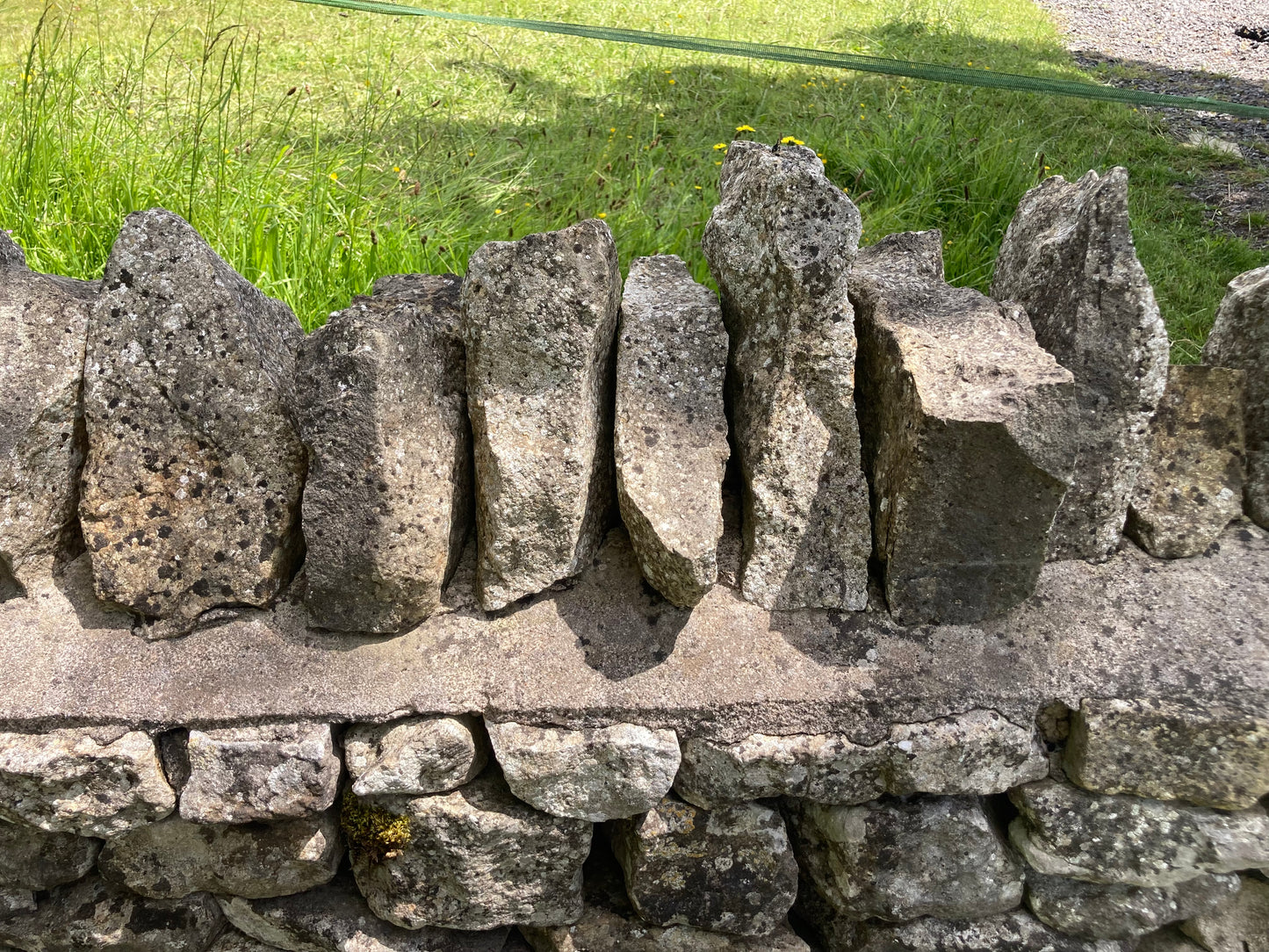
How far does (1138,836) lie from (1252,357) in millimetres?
949

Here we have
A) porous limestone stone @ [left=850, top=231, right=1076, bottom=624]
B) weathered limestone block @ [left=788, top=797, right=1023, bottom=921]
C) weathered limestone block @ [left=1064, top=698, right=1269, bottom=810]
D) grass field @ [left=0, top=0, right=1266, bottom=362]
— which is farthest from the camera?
grass field @ [left=0, top=0, right=1266, bottom=362]

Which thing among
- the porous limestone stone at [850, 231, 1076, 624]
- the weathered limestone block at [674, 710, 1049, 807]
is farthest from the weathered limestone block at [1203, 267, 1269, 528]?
the weathered limestone block at [674, 710, 1049, 807]

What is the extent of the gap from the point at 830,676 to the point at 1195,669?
656mm

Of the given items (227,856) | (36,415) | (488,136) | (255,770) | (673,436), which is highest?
(488,136)

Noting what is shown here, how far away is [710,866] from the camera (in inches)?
67.0

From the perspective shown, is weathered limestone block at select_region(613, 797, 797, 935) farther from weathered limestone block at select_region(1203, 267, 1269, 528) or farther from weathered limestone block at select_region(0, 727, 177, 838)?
Result: weathered limestone block at select_region(1203, 267, 1269, 528)

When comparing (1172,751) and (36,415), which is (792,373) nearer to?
(1172,751)

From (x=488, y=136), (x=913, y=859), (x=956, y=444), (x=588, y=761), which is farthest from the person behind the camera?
(x=488, y=136)

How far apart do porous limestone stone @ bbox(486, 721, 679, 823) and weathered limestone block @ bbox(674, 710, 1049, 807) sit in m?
0.06

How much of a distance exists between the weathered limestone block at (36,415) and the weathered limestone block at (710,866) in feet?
4.05

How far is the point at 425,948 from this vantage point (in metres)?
1.79

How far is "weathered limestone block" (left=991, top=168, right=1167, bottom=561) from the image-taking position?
158 centimetres

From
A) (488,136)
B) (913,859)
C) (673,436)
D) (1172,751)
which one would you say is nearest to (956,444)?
(673,436)

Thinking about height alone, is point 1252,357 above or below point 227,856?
above
